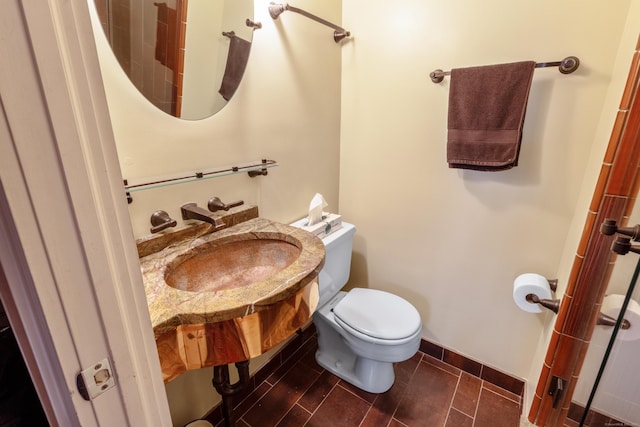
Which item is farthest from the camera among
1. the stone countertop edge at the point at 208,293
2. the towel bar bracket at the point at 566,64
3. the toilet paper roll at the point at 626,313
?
the towel bar bracket at the point at 566,64

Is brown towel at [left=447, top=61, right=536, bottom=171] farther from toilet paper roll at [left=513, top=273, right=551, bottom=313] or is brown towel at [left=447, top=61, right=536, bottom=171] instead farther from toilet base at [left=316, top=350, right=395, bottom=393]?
toilet base at [left=316, top=350, right=395, bottom=393]

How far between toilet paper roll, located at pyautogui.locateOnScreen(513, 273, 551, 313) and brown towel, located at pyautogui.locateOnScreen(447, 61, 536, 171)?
510 mm

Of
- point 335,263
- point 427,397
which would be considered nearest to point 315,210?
point 335,263

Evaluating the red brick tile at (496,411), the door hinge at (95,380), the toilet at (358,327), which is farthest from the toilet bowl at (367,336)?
the door hinge at (95,380)

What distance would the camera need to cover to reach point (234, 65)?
3.98 feet

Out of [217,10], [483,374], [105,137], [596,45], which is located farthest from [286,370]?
[596,45]

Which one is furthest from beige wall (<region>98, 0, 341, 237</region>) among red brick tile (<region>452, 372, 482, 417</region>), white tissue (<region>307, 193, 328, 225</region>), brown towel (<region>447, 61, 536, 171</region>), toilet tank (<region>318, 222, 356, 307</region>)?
red brick tile (<region>452, 372, 482, 417</region>)

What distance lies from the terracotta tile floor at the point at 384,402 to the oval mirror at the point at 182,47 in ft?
4.68

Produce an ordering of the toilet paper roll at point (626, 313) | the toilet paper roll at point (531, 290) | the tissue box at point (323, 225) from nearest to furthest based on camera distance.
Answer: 1. the toilet paper roll at point (626, 313)
2. the toilet paper roll at point (531, 290)
3. the tissue box at point (323, 225)

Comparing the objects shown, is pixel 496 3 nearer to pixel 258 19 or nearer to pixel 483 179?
pixel 483 179

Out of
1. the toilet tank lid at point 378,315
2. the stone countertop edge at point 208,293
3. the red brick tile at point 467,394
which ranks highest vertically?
the stone countertop edge at point 208,293

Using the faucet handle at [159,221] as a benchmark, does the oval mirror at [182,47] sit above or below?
above

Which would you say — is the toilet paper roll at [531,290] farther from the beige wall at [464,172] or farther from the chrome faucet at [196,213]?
the chrome faucet at [196,213]

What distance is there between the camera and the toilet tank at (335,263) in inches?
60.2
